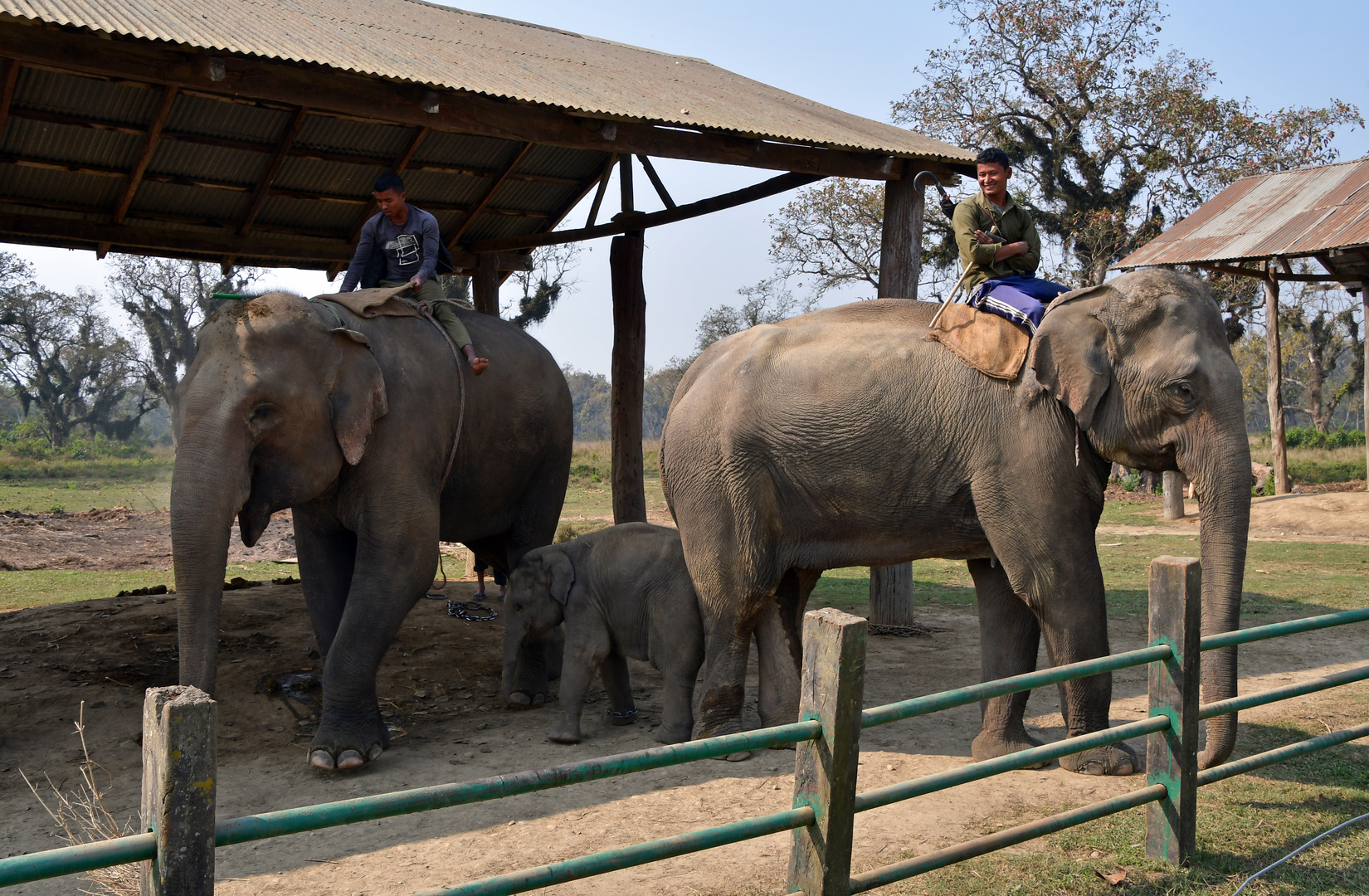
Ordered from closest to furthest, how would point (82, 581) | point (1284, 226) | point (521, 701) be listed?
point (521, 701) < point (82, 581) < point (1284, 226)

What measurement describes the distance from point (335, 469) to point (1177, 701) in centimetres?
399

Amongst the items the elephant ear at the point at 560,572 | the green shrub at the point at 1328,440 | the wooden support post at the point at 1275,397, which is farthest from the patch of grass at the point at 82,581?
the green shrub at the point at 1328,440

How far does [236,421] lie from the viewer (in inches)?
202

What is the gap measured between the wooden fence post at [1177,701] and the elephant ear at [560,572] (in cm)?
327

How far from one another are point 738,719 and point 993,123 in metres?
25.5

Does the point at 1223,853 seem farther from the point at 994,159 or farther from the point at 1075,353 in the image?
the point at 994,159

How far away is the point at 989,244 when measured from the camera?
5.59 meters

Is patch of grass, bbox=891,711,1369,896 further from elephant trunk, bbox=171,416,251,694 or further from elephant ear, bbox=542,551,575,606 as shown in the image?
elephant trunk, bbox=171,416,251,694

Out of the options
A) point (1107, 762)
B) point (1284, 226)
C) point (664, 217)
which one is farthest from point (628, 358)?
point (1284, 226)

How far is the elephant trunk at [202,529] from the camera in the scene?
4.73m

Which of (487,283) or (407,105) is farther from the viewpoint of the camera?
(487,283)

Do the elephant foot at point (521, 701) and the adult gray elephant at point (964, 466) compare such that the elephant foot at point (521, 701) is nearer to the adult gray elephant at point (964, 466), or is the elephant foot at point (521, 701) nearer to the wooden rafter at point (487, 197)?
the adult gray elephant at point (964, 466)

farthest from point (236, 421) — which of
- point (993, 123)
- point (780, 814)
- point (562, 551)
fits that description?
point (993, 123)

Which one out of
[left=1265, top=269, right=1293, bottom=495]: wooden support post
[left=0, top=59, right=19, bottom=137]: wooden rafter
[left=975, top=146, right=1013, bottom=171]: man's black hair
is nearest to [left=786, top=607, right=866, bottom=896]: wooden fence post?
[left=975, top=146, right=1013, bottom=171]: man's black hair
